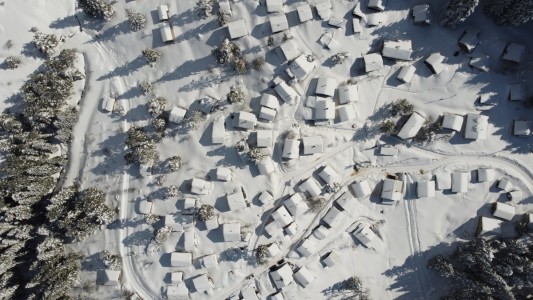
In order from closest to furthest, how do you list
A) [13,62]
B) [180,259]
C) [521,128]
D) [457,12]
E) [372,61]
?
[457,12] → [521,128] → [372,61] → [180,259] → [13,62]

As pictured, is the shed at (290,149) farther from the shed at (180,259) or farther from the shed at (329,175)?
the shed at (180,259)

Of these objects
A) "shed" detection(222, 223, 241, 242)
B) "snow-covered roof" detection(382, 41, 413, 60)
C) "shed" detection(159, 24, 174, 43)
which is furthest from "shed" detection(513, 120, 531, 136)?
"shed" detection(159, 24, 174, 43)

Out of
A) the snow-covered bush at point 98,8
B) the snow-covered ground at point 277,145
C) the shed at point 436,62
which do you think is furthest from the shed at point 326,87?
the snow-covered bush at point 98,8

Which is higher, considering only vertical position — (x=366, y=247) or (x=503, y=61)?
(x=503, y=61)

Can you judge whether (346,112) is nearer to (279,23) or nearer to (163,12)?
(279,23)

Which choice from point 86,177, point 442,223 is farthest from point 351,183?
point 86,177

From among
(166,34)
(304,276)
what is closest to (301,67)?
(166,34)

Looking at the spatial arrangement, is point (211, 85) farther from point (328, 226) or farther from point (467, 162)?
point (467, 162)
